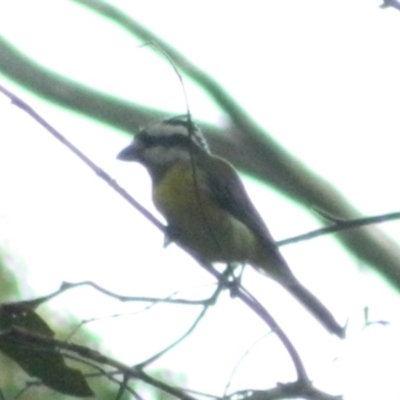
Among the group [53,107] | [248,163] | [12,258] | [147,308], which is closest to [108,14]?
[53,107]

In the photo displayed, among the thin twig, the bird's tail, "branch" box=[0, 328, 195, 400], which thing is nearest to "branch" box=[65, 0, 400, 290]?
the bird's tail

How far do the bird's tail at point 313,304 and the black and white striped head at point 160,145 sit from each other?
635 millimetres

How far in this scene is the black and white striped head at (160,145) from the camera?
462cm

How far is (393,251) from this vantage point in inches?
154

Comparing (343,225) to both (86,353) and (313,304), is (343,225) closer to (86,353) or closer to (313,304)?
(86,353)

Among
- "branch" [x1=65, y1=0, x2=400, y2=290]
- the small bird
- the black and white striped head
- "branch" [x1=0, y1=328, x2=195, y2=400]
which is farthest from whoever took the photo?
the black and white striped head

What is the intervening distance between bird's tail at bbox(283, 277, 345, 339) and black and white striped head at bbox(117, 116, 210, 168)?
2.08 ft

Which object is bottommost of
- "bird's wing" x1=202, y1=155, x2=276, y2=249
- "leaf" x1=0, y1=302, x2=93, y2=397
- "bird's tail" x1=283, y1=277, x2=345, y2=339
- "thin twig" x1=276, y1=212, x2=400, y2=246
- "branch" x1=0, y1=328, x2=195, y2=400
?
"branch" x1=0, y1=328, x2=195, y2=400

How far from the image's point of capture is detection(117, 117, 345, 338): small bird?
4.20 meters

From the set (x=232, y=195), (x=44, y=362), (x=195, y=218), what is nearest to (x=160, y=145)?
(x=232, y=195)

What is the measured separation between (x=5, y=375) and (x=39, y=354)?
2281 millimetres

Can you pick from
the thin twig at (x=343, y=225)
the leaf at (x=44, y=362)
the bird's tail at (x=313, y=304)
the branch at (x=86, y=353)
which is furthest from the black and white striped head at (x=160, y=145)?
the branch at (x=86, y=353)

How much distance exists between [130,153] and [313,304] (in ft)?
3.25

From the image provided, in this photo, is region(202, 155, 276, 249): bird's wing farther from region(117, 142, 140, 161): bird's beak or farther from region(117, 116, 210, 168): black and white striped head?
region(117, 142, 140, 161): bird's beak
